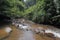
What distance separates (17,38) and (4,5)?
9.79m

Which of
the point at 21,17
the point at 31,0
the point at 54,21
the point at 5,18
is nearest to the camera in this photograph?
the point at 54,21

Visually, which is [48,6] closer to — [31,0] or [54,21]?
[54,21]

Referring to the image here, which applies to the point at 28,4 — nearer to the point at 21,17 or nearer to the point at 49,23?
the point at 21,17

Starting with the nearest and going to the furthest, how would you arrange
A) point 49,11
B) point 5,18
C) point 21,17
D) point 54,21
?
point 54,21
point 49,11
point 5,18
point 21,17

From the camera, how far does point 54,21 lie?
1909 centimetres

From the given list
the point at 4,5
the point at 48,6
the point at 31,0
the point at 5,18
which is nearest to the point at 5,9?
the point at 4,5

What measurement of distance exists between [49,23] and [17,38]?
8.55 meters

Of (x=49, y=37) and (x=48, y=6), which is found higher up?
(x=48, y=6)

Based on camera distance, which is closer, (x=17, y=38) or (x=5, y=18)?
(x=17, y=38)

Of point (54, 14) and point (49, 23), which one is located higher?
point (54, 14)

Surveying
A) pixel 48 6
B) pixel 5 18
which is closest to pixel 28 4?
pixel 5 18

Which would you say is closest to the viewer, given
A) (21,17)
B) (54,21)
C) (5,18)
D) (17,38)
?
(17,38)

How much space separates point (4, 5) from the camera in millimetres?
21344

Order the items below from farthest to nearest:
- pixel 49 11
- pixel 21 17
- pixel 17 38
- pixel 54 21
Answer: pixel 21 17 → pixel 49 11 → pixel 54 21 → pixel 17 38
